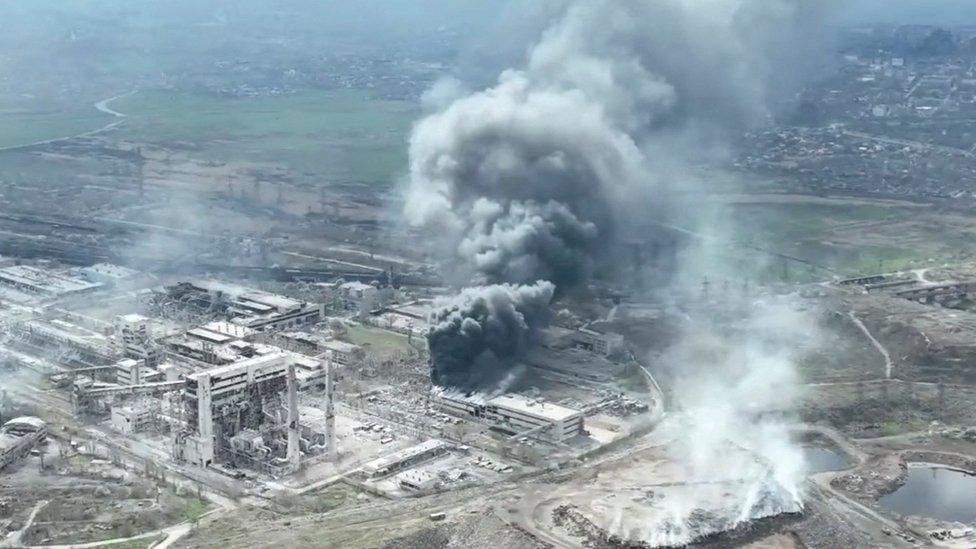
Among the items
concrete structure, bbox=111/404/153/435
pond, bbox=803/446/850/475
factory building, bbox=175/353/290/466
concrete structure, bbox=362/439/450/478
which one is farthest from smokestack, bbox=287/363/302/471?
pond, bbox=803/446/850/475

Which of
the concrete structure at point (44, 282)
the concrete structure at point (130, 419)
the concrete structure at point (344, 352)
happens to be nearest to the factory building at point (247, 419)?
the concrete structure at point (130, 419)

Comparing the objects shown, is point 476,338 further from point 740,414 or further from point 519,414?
point 740,414

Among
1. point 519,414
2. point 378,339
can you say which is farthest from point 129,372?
point 519,414

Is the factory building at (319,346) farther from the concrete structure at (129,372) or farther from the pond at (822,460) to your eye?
the pond at (822,460)

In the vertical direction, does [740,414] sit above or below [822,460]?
above

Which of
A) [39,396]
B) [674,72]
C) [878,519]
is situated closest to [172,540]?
[39,396]

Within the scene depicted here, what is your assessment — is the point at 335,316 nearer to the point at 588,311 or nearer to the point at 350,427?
the point at 588,311
